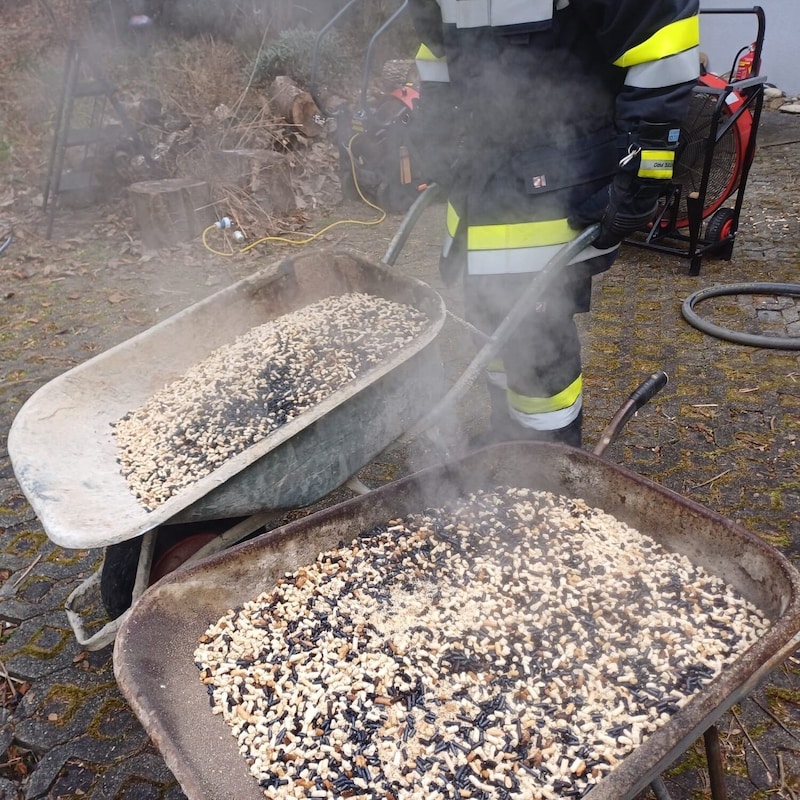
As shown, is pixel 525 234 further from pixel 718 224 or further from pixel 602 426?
pixel 718 224

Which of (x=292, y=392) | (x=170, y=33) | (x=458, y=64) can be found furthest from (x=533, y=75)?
(x=170, y=33)

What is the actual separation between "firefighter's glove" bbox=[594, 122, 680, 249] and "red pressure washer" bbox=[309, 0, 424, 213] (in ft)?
15.9

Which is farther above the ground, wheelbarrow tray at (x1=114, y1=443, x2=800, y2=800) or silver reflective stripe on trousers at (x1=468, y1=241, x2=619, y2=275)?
silver reflective stripe on trousers at (x1=468, y1=241, x2=619, y2=275)

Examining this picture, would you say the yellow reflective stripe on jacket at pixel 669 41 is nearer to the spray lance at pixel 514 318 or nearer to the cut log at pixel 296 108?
the spray lance at pixel 514 318

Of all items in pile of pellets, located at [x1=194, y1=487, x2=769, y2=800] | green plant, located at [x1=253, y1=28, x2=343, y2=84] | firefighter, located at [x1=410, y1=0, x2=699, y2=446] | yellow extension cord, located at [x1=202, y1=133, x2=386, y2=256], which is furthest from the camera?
green plant, located at [x1=253, y1=28, x2=343, y2=84]

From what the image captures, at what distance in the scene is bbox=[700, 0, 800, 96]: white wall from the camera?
30.9 feet

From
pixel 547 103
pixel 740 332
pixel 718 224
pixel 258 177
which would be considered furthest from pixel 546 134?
pixel 258 177

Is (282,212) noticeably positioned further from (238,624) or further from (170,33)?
(238,624)

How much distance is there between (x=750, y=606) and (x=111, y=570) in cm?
212

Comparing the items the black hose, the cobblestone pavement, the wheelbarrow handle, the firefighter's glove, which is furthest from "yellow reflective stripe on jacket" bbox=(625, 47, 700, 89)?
the black hose

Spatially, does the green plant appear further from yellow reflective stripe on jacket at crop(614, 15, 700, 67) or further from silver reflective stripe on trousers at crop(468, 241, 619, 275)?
yellow reflective stripe on jacket at crop(614, 15, 700, 67)

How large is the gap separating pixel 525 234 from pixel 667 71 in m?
0.74

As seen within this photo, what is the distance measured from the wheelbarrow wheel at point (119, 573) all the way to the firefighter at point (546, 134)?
1.73m

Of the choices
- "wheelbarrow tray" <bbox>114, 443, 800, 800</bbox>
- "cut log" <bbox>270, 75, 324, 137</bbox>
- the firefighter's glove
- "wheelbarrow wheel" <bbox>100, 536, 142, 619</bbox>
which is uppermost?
the firefighter's glove
